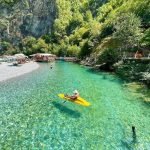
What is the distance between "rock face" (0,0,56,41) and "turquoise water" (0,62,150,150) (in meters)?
132

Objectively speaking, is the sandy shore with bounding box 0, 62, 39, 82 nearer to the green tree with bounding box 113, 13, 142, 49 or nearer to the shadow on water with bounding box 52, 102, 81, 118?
the shadow on water with bounding box 52, 102, 81, 118

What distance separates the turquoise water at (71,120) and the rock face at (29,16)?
132m

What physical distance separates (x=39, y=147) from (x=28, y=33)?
157563mm

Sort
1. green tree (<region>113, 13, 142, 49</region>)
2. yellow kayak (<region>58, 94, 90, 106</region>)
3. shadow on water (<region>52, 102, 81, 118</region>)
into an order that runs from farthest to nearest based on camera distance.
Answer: green tree (<region>113, 13, 142, 49</region>) → yellow kayak (<region>58, 94, 90, 106</region>) → shadow on water (<region>52, 102, 81, 118</region>)

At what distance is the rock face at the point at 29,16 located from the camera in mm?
171250

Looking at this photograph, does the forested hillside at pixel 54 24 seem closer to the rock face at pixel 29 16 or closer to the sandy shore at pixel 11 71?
the rock face at pixel 29 16

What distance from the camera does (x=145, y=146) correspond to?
22.2 m

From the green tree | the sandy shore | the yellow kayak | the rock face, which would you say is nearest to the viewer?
the yellow kayak

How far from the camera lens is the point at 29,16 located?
17662cm

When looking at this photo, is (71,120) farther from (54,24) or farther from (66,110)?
(54,24)

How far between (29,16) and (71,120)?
156349mm

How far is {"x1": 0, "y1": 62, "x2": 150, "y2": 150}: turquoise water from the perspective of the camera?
890 inches

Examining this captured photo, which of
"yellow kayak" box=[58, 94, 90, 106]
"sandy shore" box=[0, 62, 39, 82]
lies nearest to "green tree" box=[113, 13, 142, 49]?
"sandy shore" box=[0, 62, 39, 82]

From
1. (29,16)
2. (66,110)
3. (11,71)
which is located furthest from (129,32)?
(29,16)
